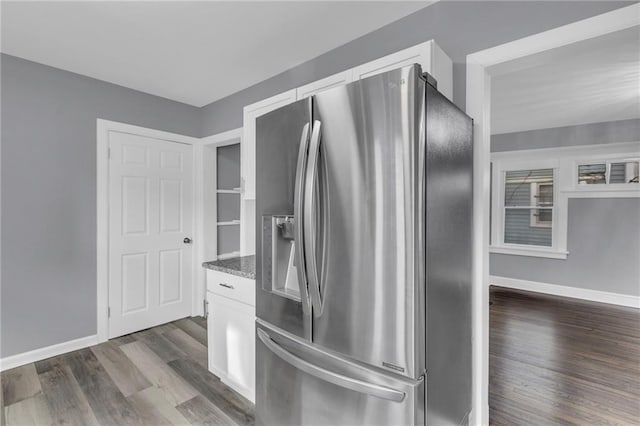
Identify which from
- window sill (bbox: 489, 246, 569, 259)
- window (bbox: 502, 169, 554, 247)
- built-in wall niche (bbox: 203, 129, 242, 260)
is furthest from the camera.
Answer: window (bbox: 502, 169, 554, 247)

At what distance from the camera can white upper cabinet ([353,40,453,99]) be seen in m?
1.54

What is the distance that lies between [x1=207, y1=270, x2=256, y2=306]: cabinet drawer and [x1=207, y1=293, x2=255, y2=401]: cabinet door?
0.14 ft

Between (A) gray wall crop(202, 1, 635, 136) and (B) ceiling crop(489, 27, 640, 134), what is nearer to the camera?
(A) gray wall crop(202, 1, 635, 136)

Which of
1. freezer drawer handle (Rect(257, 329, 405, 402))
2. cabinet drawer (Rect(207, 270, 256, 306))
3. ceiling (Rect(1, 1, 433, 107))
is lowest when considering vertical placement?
freezer drawer handle (Rect(257, 329, 405, 402))

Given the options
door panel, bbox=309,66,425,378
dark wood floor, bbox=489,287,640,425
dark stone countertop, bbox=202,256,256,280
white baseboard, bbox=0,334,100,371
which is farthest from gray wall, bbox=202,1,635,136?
white baseboard, bbox=0,334,100,371

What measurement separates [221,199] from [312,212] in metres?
3.02

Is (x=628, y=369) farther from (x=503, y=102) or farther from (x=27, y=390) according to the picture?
(x=27, y=390)

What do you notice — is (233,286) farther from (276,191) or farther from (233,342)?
(276,191)

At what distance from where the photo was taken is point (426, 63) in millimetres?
1538

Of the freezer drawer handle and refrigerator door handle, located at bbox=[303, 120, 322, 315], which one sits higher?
refrigerator door handle, located at bbox=[303, 120, 322, 315]

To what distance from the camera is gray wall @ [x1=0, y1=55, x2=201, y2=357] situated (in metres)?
2.52

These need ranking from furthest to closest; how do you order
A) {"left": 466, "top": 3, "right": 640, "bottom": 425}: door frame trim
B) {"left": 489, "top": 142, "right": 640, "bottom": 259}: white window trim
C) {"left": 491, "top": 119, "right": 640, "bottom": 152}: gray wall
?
{"left": 489, "top": 142, "right": 640, "bottom": 259}: white window trim
{"left": 491, "top": 119, "right": 640, "bottom": 152}: gray wall
{"left": 466, "top": 3, "right": 640, "bottom": 425}: door frame trim

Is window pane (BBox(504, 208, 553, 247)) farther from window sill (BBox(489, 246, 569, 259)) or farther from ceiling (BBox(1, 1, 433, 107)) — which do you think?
ceiling (BBox(1, 1, 433, 107))

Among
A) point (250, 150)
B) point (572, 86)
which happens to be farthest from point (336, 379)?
point (572, 86)
